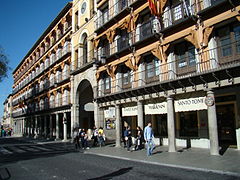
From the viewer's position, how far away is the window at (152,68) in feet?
57.7

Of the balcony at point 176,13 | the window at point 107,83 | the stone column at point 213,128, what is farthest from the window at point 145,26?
the stone column at point 213,128

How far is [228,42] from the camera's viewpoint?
13.0m

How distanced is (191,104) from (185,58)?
3222 millimetres

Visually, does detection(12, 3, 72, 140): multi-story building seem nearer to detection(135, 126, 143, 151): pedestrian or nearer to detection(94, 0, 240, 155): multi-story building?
detection(94, 0, 240, 155): multi-story building

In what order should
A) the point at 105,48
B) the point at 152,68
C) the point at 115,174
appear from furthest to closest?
the point at 105,48 → the point at 152,68 → the point at 115,174

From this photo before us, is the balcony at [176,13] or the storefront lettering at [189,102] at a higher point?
the balcony at [176,13]

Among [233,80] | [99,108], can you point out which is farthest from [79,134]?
[233,80]

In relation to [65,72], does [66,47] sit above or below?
above

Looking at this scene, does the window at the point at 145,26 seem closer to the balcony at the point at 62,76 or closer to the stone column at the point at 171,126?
the stone column at the point at 171,126

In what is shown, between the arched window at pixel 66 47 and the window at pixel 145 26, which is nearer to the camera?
the window at pixel 145 26

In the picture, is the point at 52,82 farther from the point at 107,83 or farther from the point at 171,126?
the point at 171,126

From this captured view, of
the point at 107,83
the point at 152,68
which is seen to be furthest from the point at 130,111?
the point at 107,83

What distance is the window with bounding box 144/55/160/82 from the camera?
1759cm

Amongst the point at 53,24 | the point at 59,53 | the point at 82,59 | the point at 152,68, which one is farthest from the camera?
the point at 53,24
